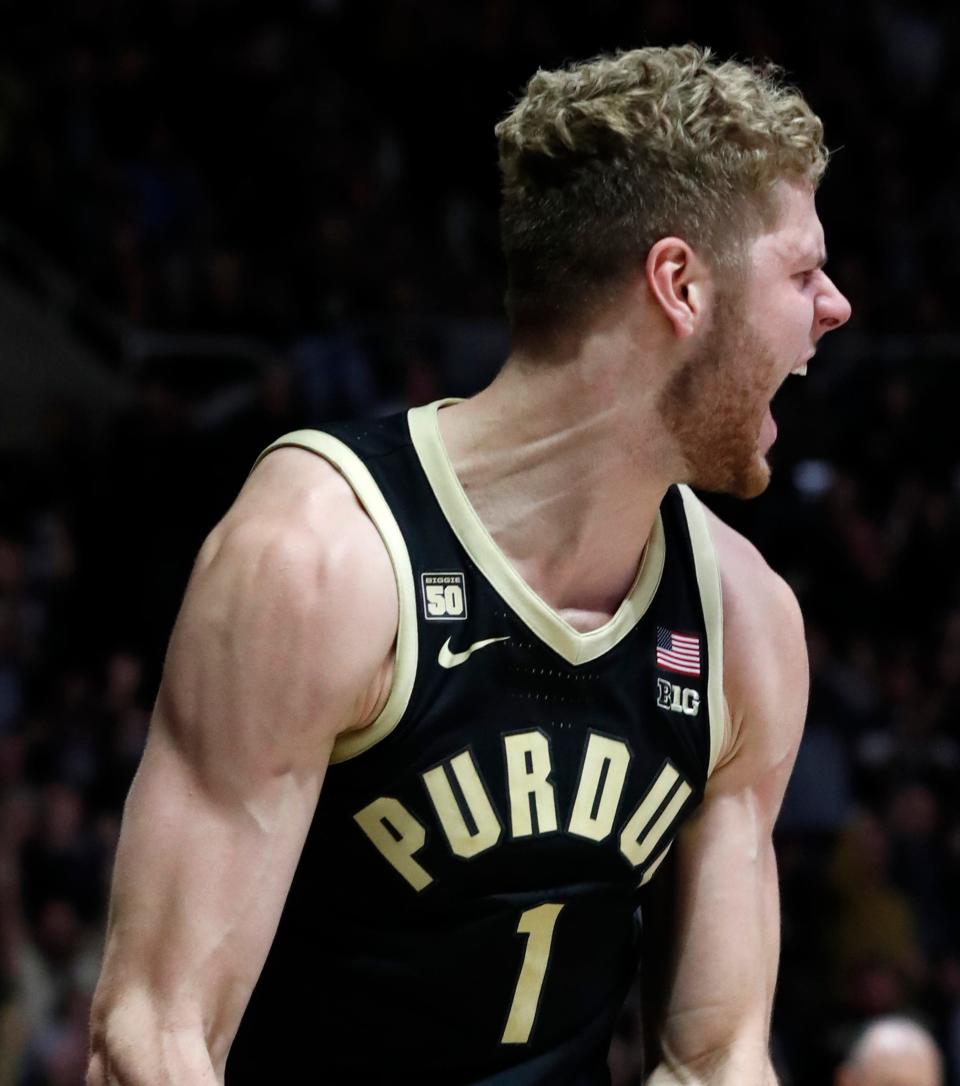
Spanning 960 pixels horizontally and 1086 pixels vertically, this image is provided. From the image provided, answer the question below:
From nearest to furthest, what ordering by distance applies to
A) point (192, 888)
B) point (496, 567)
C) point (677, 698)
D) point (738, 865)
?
point (192, 888) < point (496, 567) < point (677, 698) < point (738, 865)

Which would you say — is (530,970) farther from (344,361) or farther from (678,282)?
(344,361)

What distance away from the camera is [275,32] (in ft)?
33.9

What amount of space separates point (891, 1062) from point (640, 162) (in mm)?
2678

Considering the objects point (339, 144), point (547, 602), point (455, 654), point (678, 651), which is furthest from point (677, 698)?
point (339, 144)

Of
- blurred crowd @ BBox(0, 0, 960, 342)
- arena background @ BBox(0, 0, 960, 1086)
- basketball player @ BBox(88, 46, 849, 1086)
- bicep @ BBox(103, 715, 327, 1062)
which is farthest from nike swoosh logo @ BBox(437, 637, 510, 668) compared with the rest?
blurred crowd @ BBox(0, 0, 960, 342)

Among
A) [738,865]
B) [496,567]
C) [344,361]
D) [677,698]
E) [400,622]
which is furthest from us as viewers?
[344,361]

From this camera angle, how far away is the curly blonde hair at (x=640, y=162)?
82.4 inches

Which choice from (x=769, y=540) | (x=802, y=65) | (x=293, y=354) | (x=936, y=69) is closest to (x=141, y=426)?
(x=293, y=354)

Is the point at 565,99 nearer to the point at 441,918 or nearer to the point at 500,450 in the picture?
the point at 500,450

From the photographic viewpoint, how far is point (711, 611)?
7.68ft

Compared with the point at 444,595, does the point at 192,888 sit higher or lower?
lower

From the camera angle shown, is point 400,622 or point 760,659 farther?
point 760,659

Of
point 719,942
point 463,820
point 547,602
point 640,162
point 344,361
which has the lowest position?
point 719,942

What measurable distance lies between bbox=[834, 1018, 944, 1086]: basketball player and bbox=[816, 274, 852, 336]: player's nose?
242cm
